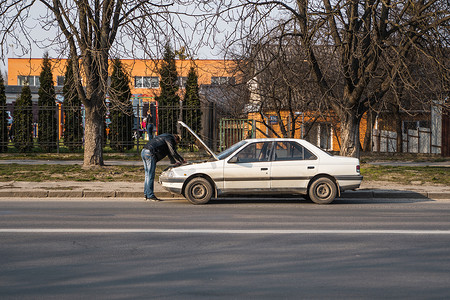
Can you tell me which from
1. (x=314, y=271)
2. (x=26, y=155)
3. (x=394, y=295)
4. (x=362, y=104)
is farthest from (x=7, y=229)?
(x=26, y=155)

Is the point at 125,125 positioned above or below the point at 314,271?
above

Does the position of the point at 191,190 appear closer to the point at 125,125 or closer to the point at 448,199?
the point at 448,199

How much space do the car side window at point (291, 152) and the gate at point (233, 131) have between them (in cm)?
1112

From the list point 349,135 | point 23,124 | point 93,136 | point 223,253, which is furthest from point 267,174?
point 23,124

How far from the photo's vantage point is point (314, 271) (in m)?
6.08

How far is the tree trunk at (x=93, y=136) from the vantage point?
18172 millimetres

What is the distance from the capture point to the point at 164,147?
13055 mm

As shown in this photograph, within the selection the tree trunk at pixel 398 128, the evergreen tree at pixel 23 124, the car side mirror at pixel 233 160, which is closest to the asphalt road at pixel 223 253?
the car side mirror at pixel 233 160

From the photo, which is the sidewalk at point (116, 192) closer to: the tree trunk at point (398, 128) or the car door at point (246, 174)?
the car door at point (246, 174)

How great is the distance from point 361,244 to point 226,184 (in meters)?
4.93

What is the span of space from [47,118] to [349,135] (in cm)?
1435

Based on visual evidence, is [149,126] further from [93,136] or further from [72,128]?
[93,136]

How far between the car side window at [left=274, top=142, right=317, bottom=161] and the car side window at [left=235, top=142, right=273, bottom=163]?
176 mm

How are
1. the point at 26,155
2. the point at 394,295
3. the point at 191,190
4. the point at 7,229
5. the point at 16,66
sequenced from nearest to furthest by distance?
the point at 394,295, the point at 7,229, the point at 191,190, the point at 26,155, the point at 16,66
